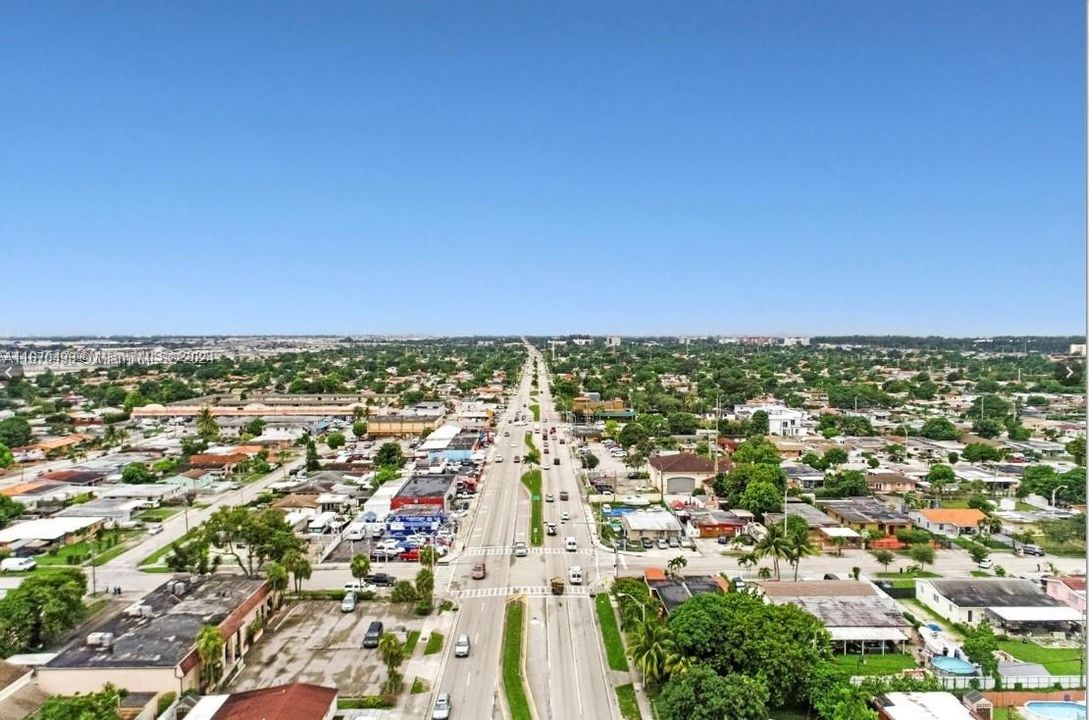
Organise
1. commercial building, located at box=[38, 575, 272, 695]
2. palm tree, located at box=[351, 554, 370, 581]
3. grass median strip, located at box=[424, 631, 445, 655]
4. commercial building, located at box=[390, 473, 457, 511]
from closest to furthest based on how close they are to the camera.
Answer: commercial building, located at box=[38, 575, 272, 695] → grass median strip, located at box=[424, 631, 445, 655] → palm tree, located at box=[351, 554, 370, 581] → commercial building, located at box=[390, 473, 457, 511]

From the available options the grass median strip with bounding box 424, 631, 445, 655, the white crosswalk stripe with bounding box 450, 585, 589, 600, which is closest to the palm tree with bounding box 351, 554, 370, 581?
the white crosswalk stripe with bounding box 450, 585, 589, 600

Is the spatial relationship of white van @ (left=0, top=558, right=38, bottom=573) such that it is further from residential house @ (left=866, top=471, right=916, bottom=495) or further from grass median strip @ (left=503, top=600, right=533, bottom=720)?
residential house @ (left=866, top=471, right=916, bottom=495)

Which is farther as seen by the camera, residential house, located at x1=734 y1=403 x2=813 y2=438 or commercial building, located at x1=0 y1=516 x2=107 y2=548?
residential house, located at x1=734 y1=403 x2=813 y2=438

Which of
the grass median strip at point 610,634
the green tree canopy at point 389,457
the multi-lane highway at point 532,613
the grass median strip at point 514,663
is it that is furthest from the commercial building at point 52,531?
the grass median strip at point 610,634

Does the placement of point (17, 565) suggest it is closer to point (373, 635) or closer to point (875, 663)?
point (373, 635)

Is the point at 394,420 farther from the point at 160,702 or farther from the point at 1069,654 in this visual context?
the point at 1069,654

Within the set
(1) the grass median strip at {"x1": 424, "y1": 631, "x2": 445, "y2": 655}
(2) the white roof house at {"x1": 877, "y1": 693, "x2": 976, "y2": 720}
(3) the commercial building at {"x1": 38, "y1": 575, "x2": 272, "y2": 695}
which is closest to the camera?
(2) the white roof house at {"x1": 877, "y1": 693, "x2": 976, "y2": 720}

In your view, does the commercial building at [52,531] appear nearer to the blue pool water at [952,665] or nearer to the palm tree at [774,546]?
the palm tree at [774,546]

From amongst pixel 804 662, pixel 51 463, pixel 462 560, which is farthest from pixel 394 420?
pixel 804 662
